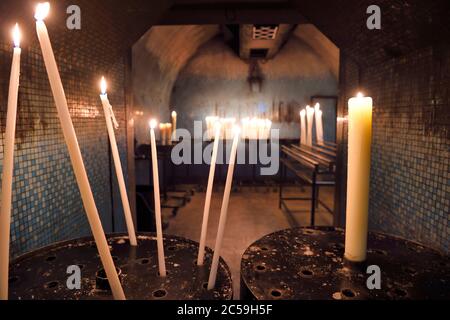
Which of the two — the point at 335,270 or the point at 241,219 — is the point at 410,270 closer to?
the point at 335,270

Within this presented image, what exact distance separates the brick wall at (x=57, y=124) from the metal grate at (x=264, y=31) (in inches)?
104

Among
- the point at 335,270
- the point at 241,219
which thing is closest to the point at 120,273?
the point at 335,270

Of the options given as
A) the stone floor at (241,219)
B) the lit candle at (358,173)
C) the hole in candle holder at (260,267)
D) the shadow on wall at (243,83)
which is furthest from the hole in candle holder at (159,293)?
the shadow on wall at (243,83)

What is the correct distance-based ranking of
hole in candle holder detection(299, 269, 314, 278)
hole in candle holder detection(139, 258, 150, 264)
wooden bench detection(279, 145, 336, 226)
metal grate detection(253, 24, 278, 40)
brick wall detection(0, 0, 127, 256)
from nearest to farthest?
hole in candle holder detection(299, 269, 314, 278) → hole in candle holder detection(139, 258, 150, 264) → brick wall detection(0, 0, 127, 256) → wooden bench detection(279, 145, 336, 226) → metal grate detection(253, 24, 278, 40)

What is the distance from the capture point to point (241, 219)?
4.89m

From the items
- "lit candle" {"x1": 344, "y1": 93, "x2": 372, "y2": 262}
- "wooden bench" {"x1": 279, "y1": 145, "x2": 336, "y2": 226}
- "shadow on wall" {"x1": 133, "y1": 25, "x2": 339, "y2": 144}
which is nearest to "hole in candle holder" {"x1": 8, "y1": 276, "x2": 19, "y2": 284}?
"lit candle" {"x1": 344, "y1": 93, "x2": 372, "y2": 262}

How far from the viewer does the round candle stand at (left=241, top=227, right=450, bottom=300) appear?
988mm

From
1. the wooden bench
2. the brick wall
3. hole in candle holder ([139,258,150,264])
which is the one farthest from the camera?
the wooden bench

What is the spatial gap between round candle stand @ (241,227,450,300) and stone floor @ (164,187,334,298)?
5.96 feet

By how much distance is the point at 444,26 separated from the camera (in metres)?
1.57

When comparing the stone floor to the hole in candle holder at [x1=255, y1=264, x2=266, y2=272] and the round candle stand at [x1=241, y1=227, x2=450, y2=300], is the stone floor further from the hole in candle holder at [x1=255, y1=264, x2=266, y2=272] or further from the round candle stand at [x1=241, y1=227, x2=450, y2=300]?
the hole in candle holder at [x1=255, y1=264, x2=266, y2=272]

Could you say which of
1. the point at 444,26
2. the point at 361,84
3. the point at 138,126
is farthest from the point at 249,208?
the point at 444,26

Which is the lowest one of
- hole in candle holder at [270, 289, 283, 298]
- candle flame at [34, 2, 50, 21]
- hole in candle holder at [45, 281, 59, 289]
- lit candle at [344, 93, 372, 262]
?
hole in candle holder at [45, 281, 59, 289]
